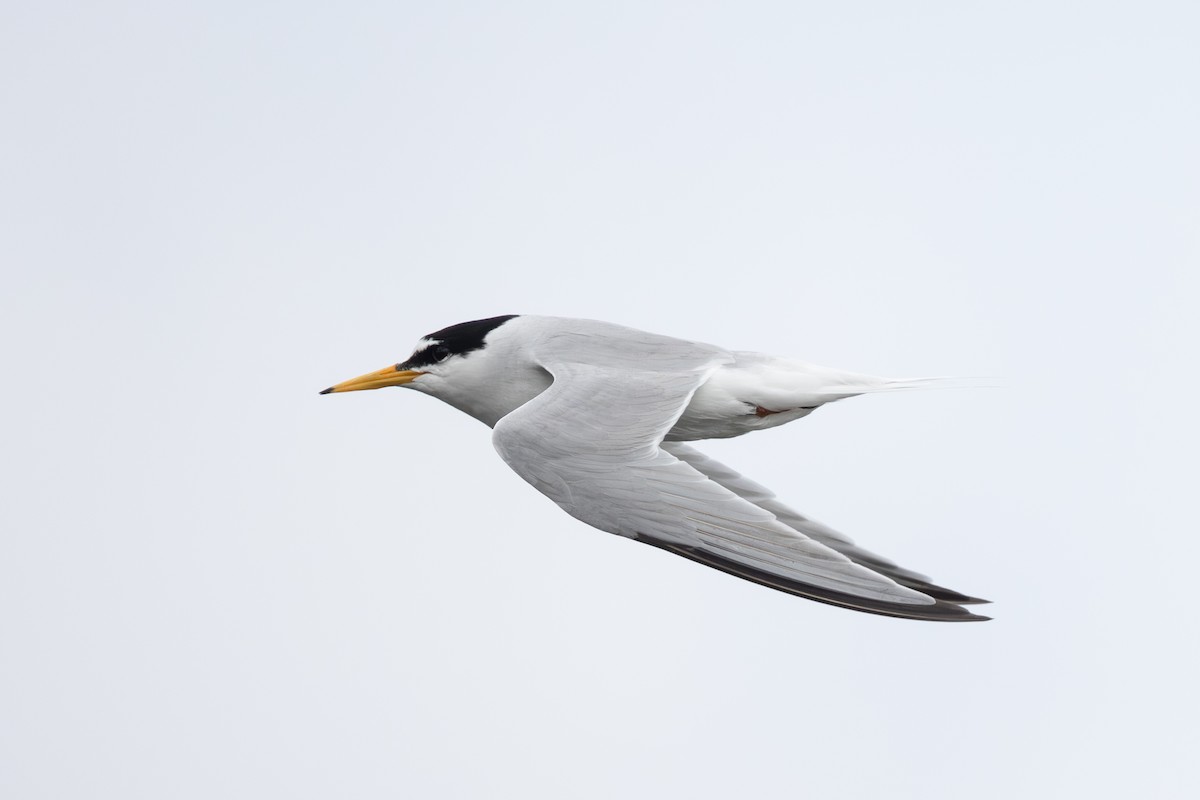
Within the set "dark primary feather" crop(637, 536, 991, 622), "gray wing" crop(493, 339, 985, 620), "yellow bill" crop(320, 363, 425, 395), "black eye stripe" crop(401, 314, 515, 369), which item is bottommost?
"dark primary feather" crop(637, 536, 991, 622)

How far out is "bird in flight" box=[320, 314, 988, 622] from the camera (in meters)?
6.37

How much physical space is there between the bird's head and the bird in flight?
1 centimetres

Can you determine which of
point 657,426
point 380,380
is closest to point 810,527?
point 657,426

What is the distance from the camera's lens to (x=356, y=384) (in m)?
9.05

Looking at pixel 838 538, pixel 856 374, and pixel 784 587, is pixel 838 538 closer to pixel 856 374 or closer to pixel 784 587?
pixel 856 374

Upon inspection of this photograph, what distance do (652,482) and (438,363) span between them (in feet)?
8.06

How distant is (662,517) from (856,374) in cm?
212

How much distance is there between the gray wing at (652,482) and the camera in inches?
248

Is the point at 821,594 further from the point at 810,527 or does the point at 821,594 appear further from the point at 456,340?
the point at 456,340

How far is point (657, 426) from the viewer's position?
7.27 m

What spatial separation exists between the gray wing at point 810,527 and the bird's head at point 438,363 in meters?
1.34

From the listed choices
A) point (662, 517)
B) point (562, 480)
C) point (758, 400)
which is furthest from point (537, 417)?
point (758, 400)

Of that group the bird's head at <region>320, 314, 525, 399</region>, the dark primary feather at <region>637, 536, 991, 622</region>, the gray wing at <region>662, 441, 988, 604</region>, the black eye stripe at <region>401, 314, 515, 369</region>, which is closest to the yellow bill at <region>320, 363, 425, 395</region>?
the bird's head at <region>320, 314, 525, 399</region>

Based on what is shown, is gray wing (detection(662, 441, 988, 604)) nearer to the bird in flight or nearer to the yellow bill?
the bird in flight
